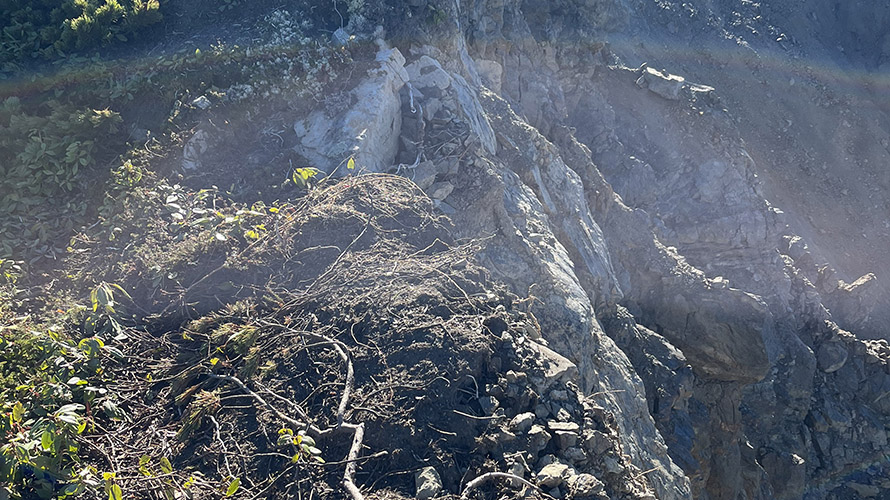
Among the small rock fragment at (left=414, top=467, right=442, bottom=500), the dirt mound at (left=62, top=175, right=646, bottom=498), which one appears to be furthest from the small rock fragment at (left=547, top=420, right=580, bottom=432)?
the small rock fragment at (left=414, top=467, right=442, bottom=500)

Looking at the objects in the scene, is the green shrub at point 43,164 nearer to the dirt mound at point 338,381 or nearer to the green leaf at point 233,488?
the dirt mound at point 338,381

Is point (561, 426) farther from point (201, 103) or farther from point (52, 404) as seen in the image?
point (201, 103)

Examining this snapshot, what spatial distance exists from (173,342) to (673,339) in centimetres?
907

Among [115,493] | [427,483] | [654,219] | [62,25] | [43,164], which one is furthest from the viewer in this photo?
[654,219]

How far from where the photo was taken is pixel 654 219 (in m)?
13.7

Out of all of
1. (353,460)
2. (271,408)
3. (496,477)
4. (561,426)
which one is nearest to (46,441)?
(271,408)

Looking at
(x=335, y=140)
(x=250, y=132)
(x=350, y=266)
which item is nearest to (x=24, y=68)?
(x=250, y=132)

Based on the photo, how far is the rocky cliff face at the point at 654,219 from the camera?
7168 millimetres

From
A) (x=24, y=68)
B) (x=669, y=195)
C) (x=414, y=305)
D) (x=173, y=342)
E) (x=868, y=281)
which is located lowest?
(x=868, y=281)

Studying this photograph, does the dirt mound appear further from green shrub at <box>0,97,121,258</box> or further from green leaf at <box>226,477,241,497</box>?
green shrub at <box>0,97,121,258</box>

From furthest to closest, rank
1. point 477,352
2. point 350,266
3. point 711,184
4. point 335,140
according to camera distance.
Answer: point 711,184, point 335,140, point 350,266, point 477,352

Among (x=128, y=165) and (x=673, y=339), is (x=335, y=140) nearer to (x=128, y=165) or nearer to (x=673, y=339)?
(x=128, y=165)

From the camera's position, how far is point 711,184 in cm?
1426

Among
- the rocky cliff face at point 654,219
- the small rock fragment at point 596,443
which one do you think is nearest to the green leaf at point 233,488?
the small rock fragment at point 596,443
